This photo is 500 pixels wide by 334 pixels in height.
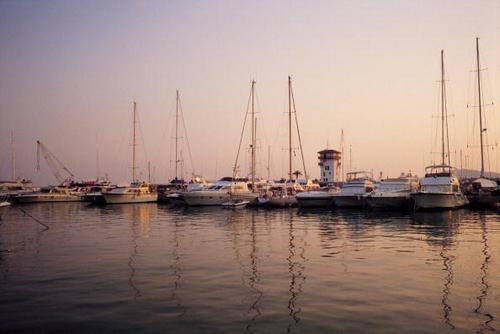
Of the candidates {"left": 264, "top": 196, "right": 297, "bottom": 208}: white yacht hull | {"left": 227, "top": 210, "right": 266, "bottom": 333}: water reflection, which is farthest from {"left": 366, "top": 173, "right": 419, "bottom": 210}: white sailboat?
{"left": 227, "top": 210, "right": 266, "bottom": 333}: water reflection

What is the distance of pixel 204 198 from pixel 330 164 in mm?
69738

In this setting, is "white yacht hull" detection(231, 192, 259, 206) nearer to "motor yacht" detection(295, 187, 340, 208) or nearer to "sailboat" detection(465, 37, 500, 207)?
"motor yacht" detection(295, 187, 340, 208)

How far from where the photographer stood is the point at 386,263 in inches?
784

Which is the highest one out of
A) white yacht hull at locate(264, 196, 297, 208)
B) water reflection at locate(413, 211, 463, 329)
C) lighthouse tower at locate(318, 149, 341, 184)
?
lighthouse tower at locate(318, 149, 341, 184)

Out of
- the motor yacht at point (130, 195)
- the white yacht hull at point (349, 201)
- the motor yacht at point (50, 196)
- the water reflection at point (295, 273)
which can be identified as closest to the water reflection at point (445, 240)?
the water reflection at point (295, 273)

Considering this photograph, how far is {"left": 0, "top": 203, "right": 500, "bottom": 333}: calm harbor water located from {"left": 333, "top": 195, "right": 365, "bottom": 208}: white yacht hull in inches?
1151

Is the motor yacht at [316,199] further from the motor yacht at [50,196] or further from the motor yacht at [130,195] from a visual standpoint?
the motor yacht at [50,196]

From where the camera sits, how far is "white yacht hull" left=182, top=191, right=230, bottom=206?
6825 centimetres

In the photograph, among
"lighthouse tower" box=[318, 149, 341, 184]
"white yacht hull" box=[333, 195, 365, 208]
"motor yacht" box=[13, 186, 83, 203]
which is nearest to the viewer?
"white yacht hull" box=[333, 195, 365, 208]

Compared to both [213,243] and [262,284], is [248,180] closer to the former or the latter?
[213,243]

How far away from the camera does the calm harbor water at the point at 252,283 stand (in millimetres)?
11773

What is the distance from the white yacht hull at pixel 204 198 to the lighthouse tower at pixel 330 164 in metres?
66.4

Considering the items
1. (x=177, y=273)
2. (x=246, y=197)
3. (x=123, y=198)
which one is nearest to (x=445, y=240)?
(x=177, y=273)

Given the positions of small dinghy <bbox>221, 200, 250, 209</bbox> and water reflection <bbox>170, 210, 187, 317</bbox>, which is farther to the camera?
small dinghy <bbox>221, 200, 250, 209</bbox>
